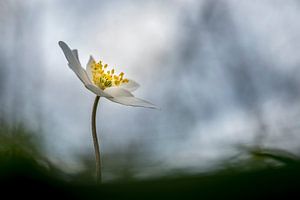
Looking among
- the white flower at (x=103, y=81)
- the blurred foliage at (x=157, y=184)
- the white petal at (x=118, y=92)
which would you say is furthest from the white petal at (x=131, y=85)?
the blurred foliage at (x=157, y=184)

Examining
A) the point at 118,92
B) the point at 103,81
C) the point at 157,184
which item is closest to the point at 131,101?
the point at 118,92

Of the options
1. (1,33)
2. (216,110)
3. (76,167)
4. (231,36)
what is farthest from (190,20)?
(76,167)

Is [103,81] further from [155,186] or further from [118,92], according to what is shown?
[155,186]

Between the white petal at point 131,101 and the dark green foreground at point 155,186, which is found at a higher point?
the white petal at point 131,101

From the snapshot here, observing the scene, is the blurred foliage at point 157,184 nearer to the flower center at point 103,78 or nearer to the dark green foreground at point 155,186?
the dark green foreground at point 155,186

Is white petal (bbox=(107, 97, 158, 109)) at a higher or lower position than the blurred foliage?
higher

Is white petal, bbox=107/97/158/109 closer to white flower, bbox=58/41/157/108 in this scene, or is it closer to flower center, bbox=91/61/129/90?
white flower, bbox=58/41/157/108

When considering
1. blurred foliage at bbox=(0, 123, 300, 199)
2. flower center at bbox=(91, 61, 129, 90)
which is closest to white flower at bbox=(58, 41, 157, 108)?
flower center at bbox=(91, 61, 129, 90)
